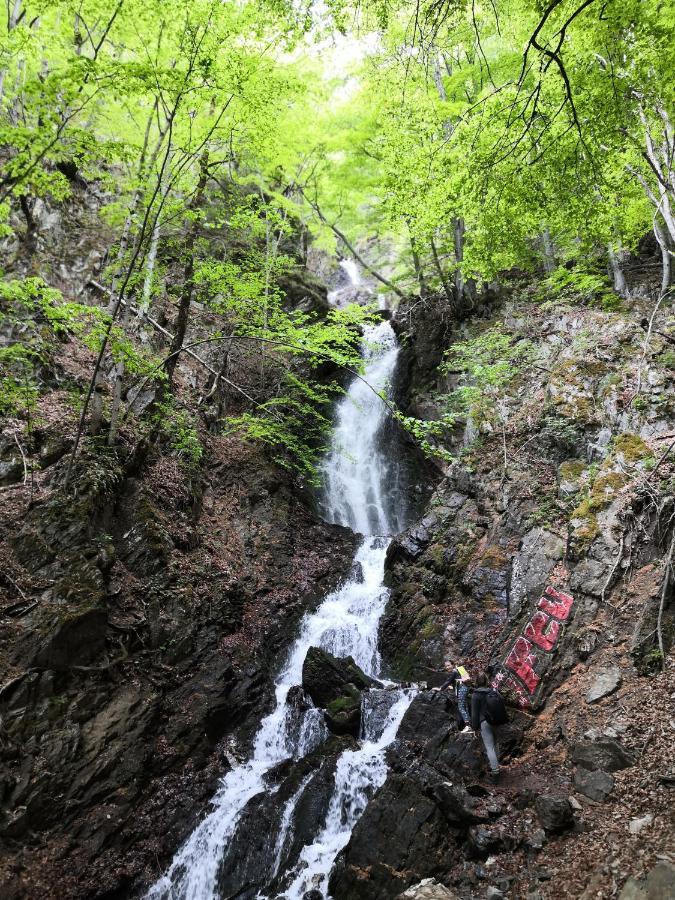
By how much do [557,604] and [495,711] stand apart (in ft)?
6.93

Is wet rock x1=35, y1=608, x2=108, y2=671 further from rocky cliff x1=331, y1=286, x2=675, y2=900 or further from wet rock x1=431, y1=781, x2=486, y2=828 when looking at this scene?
wet rock x1=431, y1=781, x2=486, y2=828

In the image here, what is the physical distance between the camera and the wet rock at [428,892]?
4.65 m

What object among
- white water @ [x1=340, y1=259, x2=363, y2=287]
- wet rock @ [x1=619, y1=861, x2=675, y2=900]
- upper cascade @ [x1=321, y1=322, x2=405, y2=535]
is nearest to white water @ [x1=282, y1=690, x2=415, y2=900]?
wet rock @ [x1=619, y1=861, x2=675, y2=900]

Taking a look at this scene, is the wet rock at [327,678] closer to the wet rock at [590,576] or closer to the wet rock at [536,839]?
the wet rock at [590,576]

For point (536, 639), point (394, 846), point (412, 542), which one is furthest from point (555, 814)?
point (412, 542)

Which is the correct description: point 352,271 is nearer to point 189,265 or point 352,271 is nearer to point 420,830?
point 189,265

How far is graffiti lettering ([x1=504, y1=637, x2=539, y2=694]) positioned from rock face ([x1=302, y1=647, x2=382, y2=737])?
9.39 feet

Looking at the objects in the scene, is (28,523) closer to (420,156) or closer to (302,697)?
(302,697)

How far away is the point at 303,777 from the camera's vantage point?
755 cm

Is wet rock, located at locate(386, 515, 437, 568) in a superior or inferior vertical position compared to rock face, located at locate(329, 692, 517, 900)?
superior

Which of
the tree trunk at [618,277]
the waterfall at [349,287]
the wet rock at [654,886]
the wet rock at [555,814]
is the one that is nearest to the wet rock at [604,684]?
the wet rock at [555,814]

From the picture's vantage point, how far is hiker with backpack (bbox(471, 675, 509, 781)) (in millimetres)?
6367

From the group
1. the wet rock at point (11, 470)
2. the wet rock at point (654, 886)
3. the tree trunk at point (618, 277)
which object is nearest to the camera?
the wet rock at point (654, 886)

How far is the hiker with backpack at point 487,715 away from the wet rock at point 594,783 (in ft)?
4.36
